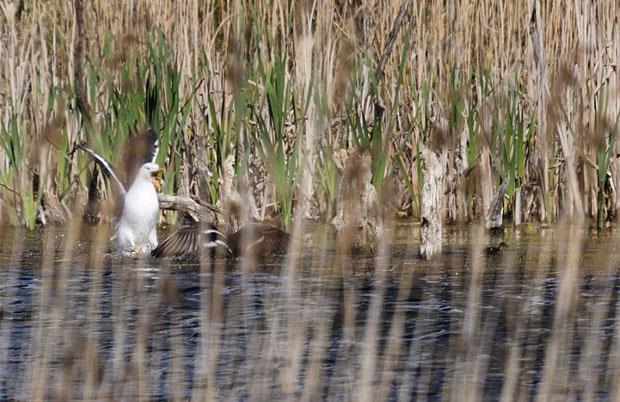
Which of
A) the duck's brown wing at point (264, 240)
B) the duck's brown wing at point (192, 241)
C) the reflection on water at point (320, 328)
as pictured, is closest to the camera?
the reflection on water at point (320, 328)

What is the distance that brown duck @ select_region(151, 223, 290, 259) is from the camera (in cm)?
600

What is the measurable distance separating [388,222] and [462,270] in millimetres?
1269

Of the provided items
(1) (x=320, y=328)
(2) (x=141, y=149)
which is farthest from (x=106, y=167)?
(1) (x=320, y=328)

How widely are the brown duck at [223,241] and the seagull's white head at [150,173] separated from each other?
0.51 metres

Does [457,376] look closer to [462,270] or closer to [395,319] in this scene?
[395,319]

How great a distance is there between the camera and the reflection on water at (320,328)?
11.9ft

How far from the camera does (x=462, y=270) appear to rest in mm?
5781

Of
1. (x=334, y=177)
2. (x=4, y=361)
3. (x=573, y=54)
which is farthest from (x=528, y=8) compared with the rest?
(x=4, y=361)

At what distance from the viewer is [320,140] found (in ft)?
22.7

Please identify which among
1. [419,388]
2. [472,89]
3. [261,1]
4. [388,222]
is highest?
[261,1]

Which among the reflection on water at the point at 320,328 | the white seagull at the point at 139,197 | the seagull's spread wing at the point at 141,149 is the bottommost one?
the reflection on water at the point at 320,328

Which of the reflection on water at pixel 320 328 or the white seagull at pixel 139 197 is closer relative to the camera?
the reflection on water at pixel 320 328

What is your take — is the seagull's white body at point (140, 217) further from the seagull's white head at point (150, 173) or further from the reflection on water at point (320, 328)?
the reflection on water at point (320, 328)

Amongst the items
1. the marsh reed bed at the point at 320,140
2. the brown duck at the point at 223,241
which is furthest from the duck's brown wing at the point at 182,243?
the marsh reed bed at the point at 320,140
